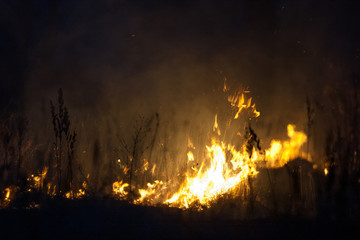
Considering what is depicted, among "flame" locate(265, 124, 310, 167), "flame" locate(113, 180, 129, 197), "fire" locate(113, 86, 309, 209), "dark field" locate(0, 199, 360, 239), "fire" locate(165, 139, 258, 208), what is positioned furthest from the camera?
"flame" locate(265, 124, 310, 167)

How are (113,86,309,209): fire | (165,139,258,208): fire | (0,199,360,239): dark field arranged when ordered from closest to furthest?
(0,199,360,239): dark field, (165,139,258,208): fire, (113,86,309,209): fire

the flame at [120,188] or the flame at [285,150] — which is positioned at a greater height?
the flame at [285,150]

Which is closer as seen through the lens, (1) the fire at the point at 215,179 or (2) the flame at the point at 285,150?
(1) the fire at the point at 215,179

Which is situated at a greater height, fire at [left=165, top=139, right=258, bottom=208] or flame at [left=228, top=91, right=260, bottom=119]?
flame at [left=228, top=91, right=260, bottom=119]

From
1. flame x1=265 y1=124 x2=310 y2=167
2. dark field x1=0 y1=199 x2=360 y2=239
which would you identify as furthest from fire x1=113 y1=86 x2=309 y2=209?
dark field x1=0 y1=199 x2=360 y2=239

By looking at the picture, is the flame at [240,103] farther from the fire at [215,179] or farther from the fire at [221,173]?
the fire at [215,179]

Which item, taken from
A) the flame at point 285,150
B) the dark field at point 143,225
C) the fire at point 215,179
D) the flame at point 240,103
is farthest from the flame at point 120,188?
the flame at point 285,150

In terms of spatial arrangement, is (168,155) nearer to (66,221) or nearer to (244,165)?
(244,165)

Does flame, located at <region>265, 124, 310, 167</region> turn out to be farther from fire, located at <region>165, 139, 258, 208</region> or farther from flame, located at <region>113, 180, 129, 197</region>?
flame, located at <region>113, 180, 129, 197</region>

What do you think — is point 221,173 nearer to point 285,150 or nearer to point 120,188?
point 285,150

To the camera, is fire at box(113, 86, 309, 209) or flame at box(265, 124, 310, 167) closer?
fire at box(113, 86, 309, 209)

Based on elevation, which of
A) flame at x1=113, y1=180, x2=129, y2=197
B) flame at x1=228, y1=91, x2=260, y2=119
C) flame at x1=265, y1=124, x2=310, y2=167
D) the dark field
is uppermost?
flame at x1=228, y1=91, x2=260, y2=119

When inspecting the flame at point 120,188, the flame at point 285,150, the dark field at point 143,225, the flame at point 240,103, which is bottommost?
the dark field at point 143,225

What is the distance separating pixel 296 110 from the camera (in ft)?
43.4
